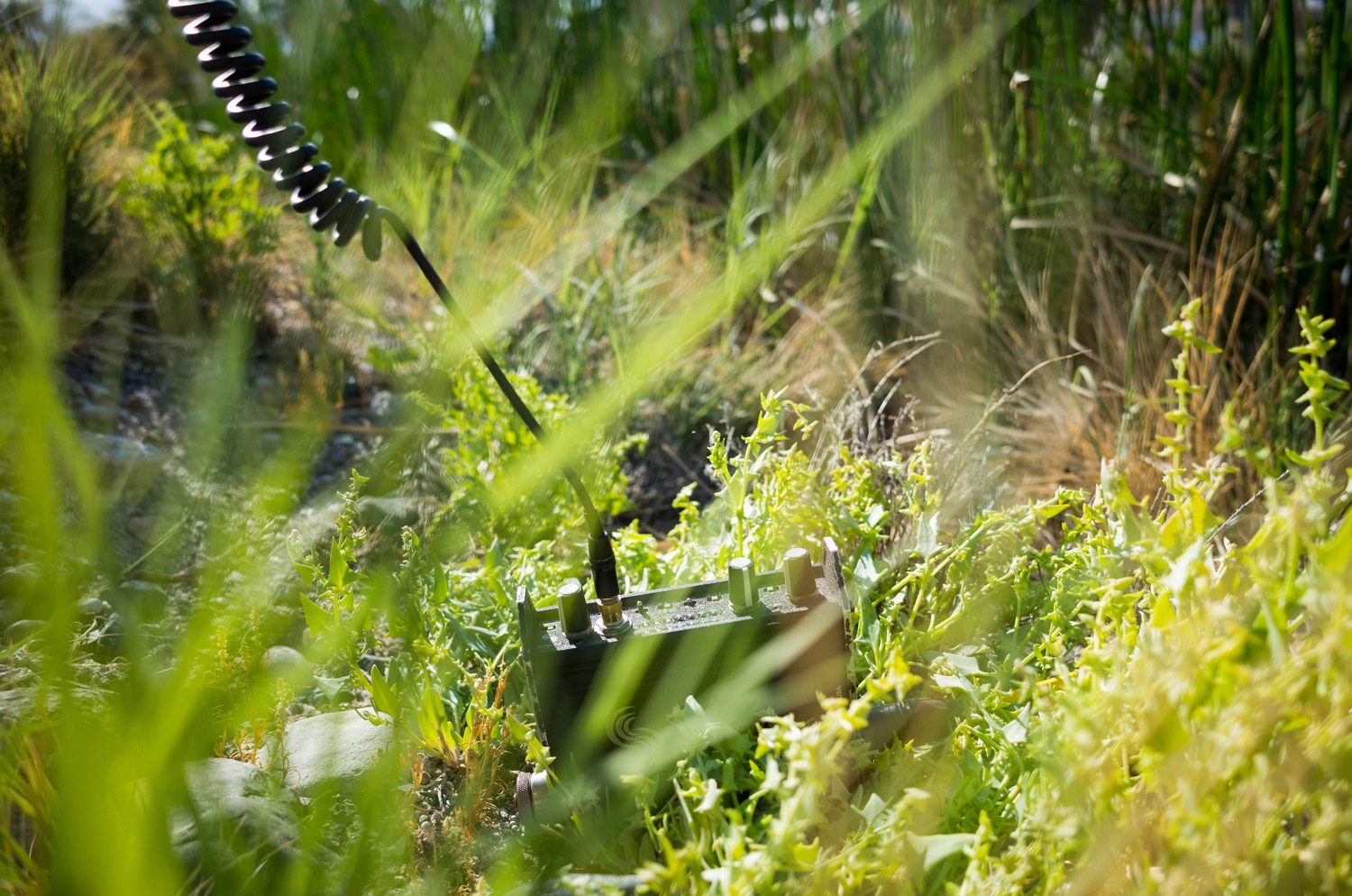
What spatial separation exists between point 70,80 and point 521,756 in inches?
77.7

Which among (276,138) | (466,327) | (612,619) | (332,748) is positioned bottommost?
(332,748)

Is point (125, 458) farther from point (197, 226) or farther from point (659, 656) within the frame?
point (659, 656)

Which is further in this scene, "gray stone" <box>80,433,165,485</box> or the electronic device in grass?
"gray stone" <box>80,433,165,485</box>

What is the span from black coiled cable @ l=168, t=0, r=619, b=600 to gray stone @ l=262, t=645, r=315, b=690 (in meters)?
0.43

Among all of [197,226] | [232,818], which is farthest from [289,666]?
[197,226]

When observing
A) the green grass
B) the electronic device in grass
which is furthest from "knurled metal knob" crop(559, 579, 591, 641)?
the green grass

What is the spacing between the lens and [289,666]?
1.15m

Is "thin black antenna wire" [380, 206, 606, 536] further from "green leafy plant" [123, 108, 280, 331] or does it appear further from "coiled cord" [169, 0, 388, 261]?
"green leafy plant" [123, 108, 280, 331]

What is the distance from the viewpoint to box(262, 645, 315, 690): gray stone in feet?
3.47

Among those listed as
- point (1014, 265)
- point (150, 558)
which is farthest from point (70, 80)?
point (1014, 265)

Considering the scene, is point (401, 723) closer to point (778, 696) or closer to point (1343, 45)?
point (778, 696)

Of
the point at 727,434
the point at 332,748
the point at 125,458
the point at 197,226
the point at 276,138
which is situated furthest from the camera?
the point at 197,226

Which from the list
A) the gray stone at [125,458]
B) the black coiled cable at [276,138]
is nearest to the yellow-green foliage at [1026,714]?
the black coiled cable at [276,138]

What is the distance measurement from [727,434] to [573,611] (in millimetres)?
466
